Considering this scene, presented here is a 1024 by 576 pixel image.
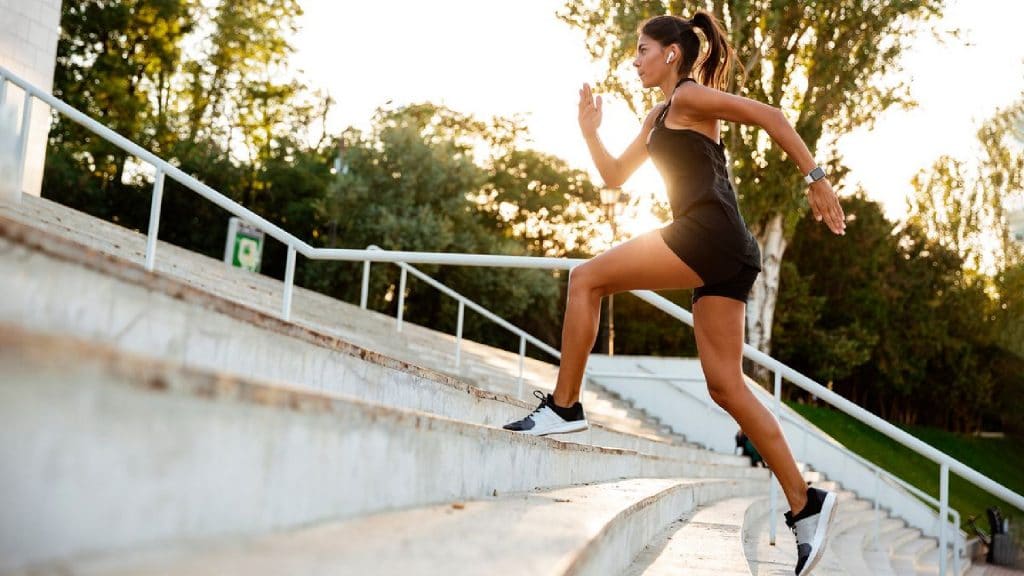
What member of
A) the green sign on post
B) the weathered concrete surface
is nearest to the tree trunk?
the weathered concrete surface

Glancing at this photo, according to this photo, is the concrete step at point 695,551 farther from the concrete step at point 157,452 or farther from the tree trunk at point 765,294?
the tree trunk at point 765,294

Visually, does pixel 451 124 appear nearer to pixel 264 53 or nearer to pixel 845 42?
pixel 264 53

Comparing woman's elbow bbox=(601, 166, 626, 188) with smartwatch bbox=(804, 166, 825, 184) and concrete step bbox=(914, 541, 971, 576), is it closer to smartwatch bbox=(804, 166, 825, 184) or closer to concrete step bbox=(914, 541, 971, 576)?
smartwatch bbox=(804, 166, 825, 184)

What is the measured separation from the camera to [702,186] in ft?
10.3

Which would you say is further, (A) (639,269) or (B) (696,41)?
(B) (696,41)

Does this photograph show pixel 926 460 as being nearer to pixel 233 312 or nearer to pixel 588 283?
pixel 588 283

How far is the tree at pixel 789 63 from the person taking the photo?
1806cm

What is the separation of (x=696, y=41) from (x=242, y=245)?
1588cm

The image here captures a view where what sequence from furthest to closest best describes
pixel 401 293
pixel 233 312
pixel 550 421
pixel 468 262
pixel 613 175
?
pixel 401 293 → pixel 468 262 → pixel 613 175 → pixel 550 421 → pixel 233 312

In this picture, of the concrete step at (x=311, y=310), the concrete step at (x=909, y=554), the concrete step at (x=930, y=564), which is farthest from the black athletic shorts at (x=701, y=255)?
the concrete step at (x=930, y=564)

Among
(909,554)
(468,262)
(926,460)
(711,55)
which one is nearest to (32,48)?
(468,262)

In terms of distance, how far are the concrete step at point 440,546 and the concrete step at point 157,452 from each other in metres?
0.04

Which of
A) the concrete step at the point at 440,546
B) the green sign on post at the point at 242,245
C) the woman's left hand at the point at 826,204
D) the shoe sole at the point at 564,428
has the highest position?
the green sign on post at the point at 242,245

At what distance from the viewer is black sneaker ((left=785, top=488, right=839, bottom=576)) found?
3.23 meters
